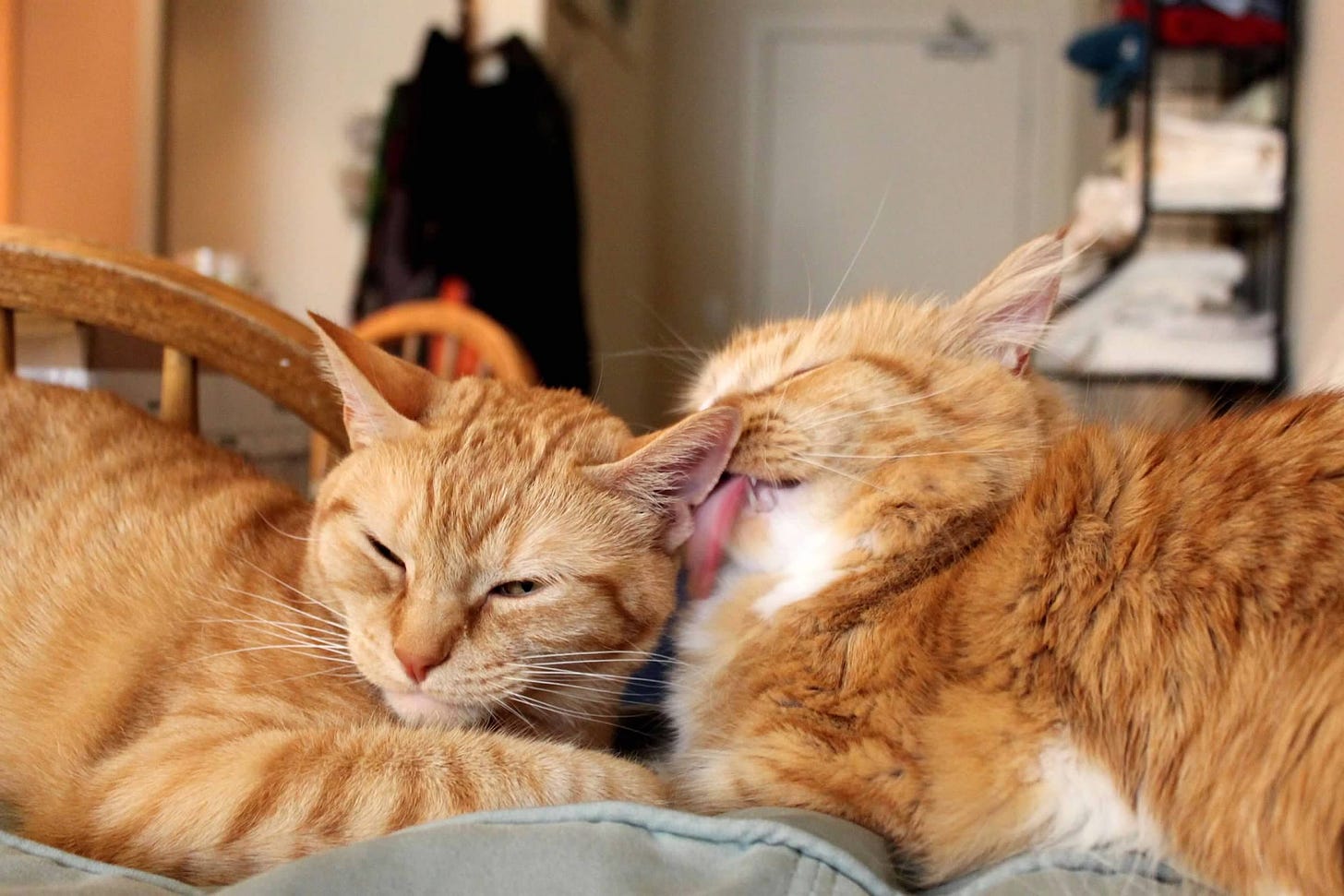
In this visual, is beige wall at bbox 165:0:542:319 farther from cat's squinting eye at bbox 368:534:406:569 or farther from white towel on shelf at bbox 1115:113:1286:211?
cat's squinting eye at bbox 368:534:406:569

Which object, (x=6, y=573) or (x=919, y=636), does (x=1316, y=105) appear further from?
(x=6, y=573)

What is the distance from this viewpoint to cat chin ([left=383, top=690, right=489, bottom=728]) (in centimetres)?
98

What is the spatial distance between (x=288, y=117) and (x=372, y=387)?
10.9 ft

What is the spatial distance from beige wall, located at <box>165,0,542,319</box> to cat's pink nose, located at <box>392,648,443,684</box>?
124 inches

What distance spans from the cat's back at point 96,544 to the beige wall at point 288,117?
2.71m

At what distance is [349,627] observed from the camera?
3.38ft

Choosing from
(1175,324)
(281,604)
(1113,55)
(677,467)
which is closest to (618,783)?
(677,467)

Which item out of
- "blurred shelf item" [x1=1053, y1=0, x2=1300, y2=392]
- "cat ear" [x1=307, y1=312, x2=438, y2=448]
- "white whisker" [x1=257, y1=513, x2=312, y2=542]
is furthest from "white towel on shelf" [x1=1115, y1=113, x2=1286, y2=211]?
"white whisker" [x1=257, y1=513, x2=312, y2=542]

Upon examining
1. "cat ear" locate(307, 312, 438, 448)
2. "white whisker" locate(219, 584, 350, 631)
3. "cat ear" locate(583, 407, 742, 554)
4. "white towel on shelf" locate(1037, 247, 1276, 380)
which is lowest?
"white whisker" locate(219, 584, 350, 631)

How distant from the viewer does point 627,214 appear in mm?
5656

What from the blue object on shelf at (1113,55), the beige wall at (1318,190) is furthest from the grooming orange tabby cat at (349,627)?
the blue object on shelf at (1113,55)

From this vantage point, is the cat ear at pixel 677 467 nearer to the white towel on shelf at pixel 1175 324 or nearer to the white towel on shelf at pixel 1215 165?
the white towel on shelf at pixel 1175 324

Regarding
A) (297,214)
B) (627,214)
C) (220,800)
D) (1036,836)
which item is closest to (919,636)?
(1036,836)

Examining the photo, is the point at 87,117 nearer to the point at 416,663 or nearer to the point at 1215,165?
the point at 416,663
